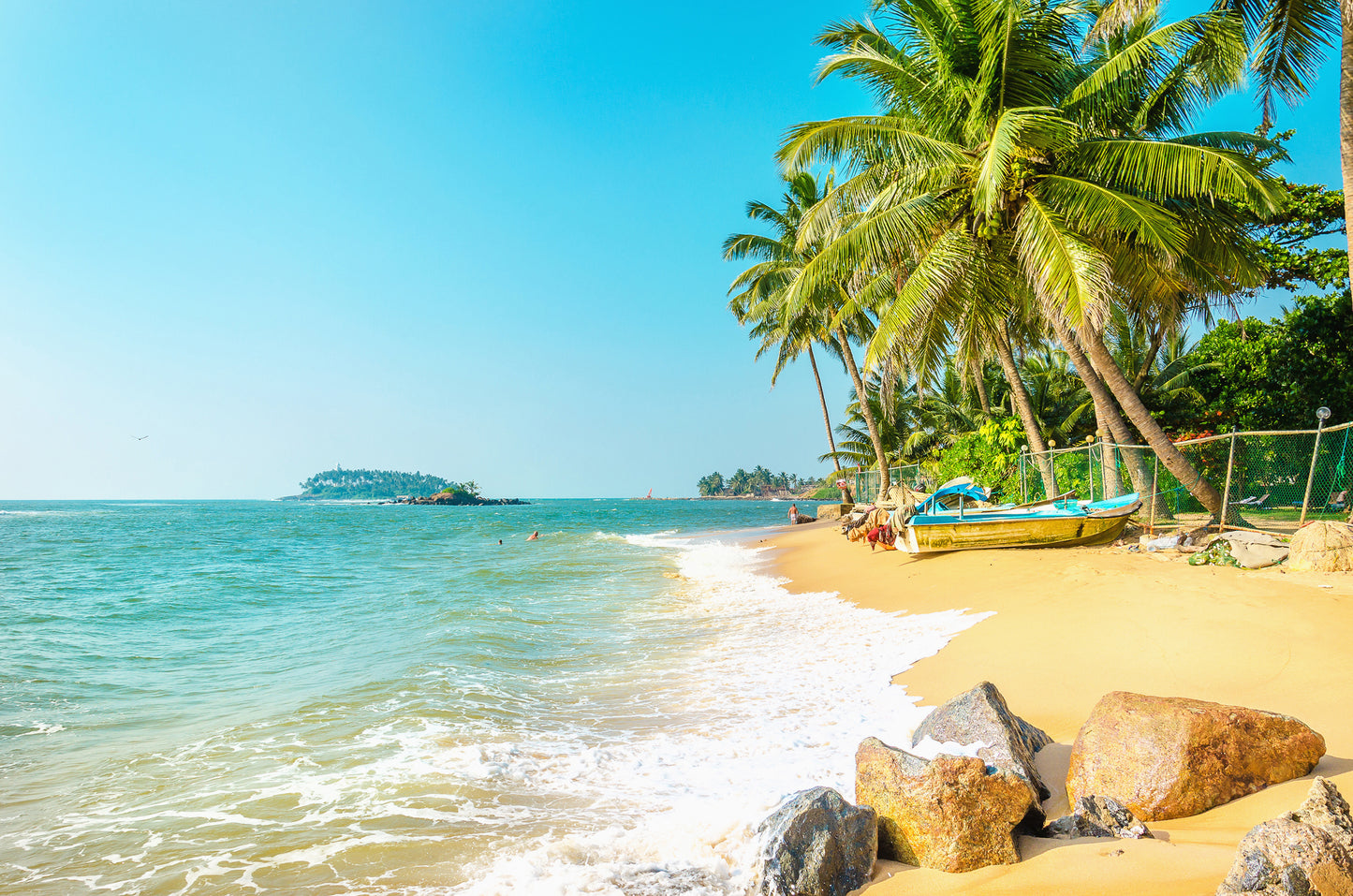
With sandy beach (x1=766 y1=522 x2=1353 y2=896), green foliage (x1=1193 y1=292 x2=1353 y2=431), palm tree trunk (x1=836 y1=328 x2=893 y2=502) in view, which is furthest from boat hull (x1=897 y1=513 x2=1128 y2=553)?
palm tree trunk (x1=836 y1=328 x2=893 y2=502)

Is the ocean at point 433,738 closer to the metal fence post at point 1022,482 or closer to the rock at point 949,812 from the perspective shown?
the rock at point 949,812

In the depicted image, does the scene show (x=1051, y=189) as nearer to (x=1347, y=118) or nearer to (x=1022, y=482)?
(x=1347, y=118)

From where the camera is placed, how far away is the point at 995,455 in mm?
19328

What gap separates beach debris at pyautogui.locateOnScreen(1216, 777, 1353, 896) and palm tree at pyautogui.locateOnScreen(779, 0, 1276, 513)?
26.9ft

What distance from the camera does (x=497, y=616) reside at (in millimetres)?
12570

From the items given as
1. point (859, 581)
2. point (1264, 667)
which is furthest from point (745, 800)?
point (859, 581)

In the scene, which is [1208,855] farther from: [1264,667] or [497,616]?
[497,616]

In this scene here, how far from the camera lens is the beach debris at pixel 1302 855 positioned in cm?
234

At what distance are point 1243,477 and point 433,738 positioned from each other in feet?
45.6

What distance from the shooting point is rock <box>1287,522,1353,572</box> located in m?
8.02

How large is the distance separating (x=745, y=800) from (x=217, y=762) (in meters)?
4.60

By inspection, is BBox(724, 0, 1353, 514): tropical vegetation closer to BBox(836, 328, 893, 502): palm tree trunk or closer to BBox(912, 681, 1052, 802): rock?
BBox(912, 681, 1052, 802): rock

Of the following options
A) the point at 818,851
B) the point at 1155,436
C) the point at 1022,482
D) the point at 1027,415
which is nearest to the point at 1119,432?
the point at 1155,436

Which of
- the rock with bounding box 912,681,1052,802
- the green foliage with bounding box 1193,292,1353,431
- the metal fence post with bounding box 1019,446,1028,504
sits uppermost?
the green foliage with bounding box 1193,292,1353,431
